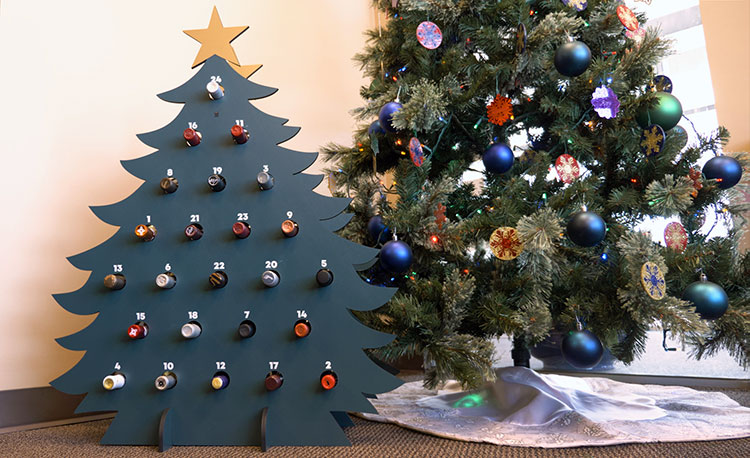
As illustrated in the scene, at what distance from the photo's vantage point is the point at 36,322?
1.21m

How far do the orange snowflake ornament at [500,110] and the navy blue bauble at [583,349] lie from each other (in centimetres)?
48

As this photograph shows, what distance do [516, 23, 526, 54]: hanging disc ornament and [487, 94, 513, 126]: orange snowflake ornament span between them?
105 mm

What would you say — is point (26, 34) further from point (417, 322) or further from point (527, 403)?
point (527, 403)

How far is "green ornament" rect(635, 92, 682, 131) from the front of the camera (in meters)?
1.03

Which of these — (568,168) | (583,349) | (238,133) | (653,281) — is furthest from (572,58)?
(238,133)

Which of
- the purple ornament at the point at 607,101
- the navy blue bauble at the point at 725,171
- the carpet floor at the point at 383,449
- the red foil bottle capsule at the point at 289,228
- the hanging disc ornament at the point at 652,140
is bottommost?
the carpet floor at the point at 383,449

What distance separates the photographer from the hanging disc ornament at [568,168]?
108 centimetres

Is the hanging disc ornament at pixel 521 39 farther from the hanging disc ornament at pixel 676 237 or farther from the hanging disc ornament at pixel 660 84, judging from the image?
the hanging disc ornament at pixel 676 237

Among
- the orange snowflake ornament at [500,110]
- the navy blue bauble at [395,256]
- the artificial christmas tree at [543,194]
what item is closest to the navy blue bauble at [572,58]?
the artificial christmas tree at [543,194]

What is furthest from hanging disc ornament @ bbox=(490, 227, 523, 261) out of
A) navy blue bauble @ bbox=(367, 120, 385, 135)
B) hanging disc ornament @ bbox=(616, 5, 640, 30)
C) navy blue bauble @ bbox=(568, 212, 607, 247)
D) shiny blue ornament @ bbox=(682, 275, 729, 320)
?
hanging disc ornament @ bbox=(616, 5, 640, 30)

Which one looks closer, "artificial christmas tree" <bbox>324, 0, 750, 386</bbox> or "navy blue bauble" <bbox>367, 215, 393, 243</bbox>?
"artificial christmas tree" <bbox>324, 0, 750, 386</bbox>

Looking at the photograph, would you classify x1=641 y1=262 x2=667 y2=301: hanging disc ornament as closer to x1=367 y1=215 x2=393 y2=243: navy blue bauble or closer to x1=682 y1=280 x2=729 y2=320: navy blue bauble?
x1=682 y1=280 x2=729 y2=320: navy blue bauble

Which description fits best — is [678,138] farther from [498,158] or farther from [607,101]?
[498,158]

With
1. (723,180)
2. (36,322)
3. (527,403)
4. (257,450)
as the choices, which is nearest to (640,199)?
(723,180)
